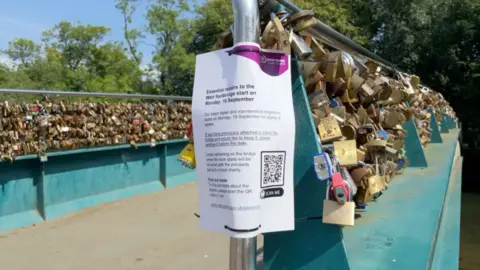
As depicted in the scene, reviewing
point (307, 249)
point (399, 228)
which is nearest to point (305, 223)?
point (307, 249)

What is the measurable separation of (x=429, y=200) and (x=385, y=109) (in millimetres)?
843

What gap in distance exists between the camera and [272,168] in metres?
1.54

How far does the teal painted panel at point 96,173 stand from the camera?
626 cm

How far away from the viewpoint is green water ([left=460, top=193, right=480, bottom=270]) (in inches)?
392

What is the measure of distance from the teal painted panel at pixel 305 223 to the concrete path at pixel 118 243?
275cm

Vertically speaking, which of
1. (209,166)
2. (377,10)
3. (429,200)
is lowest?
(429,200)

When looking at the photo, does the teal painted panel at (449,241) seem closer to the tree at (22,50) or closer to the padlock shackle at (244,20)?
the padlock shackle at (244,20)

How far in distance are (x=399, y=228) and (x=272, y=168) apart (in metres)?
1.25

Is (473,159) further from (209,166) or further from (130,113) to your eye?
(209,166)

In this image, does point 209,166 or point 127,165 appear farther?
point 127,165

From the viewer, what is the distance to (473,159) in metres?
20.7

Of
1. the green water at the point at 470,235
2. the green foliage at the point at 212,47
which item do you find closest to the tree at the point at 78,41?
the green foliage at the point at 212,47

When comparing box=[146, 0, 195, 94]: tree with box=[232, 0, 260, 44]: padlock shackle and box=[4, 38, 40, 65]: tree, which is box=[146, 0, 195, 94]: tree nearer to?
box=[4, 38, 40, 65]: tree

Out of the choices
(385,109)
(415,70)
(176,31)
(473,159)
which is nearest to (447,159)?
(385,109)
